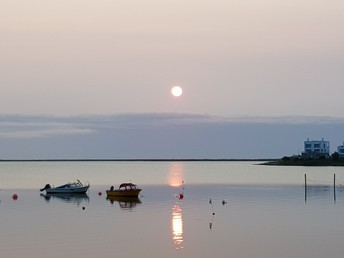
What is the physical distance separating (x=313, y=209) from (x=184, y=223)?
22.3 metres

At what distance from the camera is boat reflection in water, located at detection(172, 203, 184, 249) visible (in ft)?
185

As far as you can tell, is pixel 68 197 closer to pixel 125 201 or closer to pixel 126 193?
pixel 126 193

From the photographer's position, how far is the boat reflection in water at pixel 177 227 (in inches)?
2222

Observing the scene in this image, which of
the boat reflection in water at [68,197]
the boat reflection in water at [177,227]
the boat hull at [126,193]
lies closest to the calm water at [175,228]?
the boat reflection in water at [177,227]

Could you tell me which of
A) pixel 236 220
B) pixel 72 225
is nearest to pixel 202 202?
pixel 236 220

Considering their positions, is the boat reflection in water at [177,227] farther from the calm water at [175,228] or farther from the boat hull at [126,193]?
the boat hull at [126,193]

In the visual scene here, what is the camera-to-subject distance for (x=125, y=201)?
102 meters

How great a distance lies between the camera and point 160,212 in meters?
83.8

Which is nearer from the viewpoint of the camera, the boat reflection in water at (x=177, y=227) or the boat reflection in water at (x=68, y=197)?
the boat reflection in water at (x=177, y=227)

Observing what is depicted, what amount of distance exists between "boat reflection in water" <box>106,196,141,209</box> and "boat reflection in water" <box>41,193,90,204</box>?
173 inches

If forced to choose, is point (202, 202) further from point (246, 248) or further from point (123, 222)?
point (246, 248)

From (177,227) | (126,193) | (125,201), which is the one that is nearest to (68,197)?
(126,193)

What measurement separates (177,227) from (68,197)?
50575 millimetres

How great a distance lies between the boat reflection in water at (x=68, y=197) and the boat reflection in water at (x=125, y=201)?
4401 millimetres
